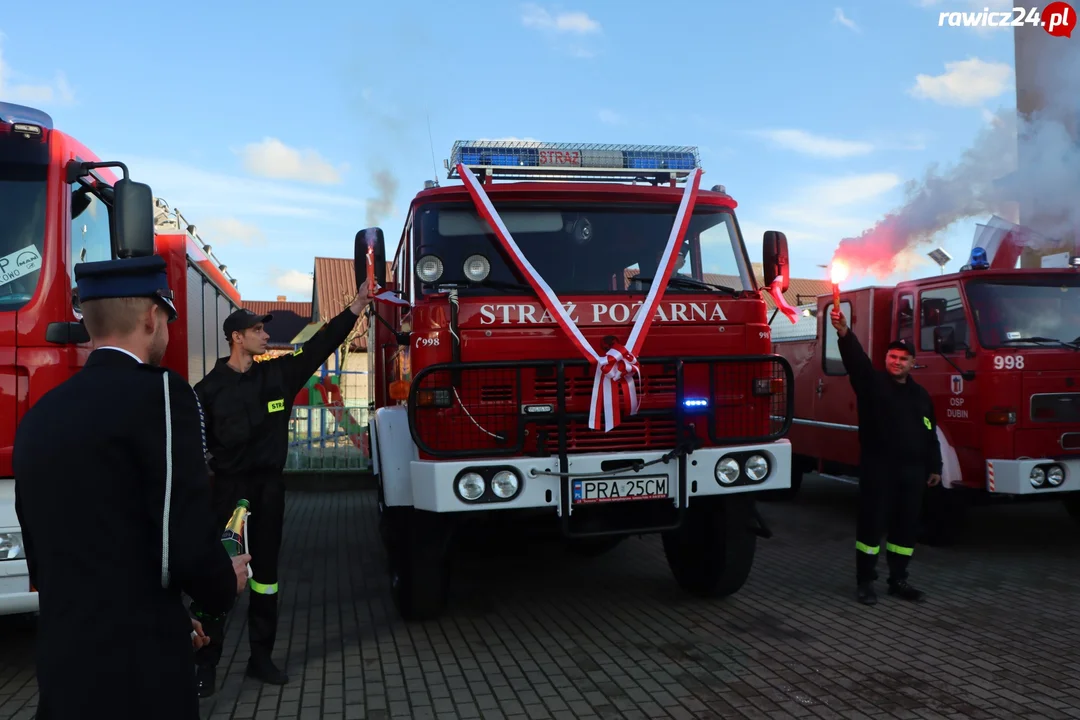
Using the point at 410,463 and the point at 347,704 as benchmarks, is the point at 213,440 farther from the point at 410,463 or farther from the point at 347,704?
the point at 347,704

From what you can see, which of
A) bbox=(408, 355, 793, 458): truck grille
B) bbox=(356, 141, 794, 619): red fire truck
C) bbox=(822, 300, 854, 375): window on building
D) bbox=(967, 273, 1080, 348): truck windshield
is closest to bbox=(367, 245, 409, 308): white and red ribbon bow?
bbox=(356, 141, 794, 619): red fire truck

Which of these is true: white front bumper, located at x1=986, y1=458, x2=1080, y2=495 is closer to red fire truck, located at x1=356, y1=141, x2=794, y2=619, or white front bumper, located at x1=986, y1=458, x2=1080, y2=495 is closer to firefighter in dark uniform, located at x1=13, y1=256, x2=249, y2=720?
red fire truck, located at x1=356, y1=141, x2=794, y2=619

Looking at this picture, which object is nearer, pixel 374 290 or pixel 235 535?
pixel 235 535

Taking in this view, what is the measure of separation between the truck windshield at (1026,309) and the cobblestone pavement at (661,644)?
190cm

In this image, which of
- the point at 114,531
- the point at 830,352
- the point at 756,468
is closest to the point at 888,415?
the point at 756,468

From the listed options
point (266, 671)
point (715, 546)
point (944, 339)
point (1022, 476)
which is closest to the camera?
point (266, 671)

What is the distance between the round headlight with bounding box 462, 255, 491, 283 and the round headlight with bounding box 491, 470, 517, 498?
3.99 ft

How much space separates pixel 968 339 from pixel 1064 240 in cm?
289

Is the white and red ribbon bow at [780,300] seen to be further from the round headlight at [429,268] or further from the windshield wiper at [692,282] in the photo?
the round headlight at [429,268]

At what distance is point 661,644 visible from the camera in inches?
201

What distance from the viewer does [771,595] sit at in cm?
625

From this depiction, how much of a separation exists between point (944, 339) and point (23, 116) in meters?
7.24

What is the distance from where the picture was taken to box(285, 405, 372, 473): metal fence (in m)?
12.3

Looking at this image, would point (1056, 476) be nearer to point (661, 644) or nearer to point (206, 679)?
point (661, 644)
